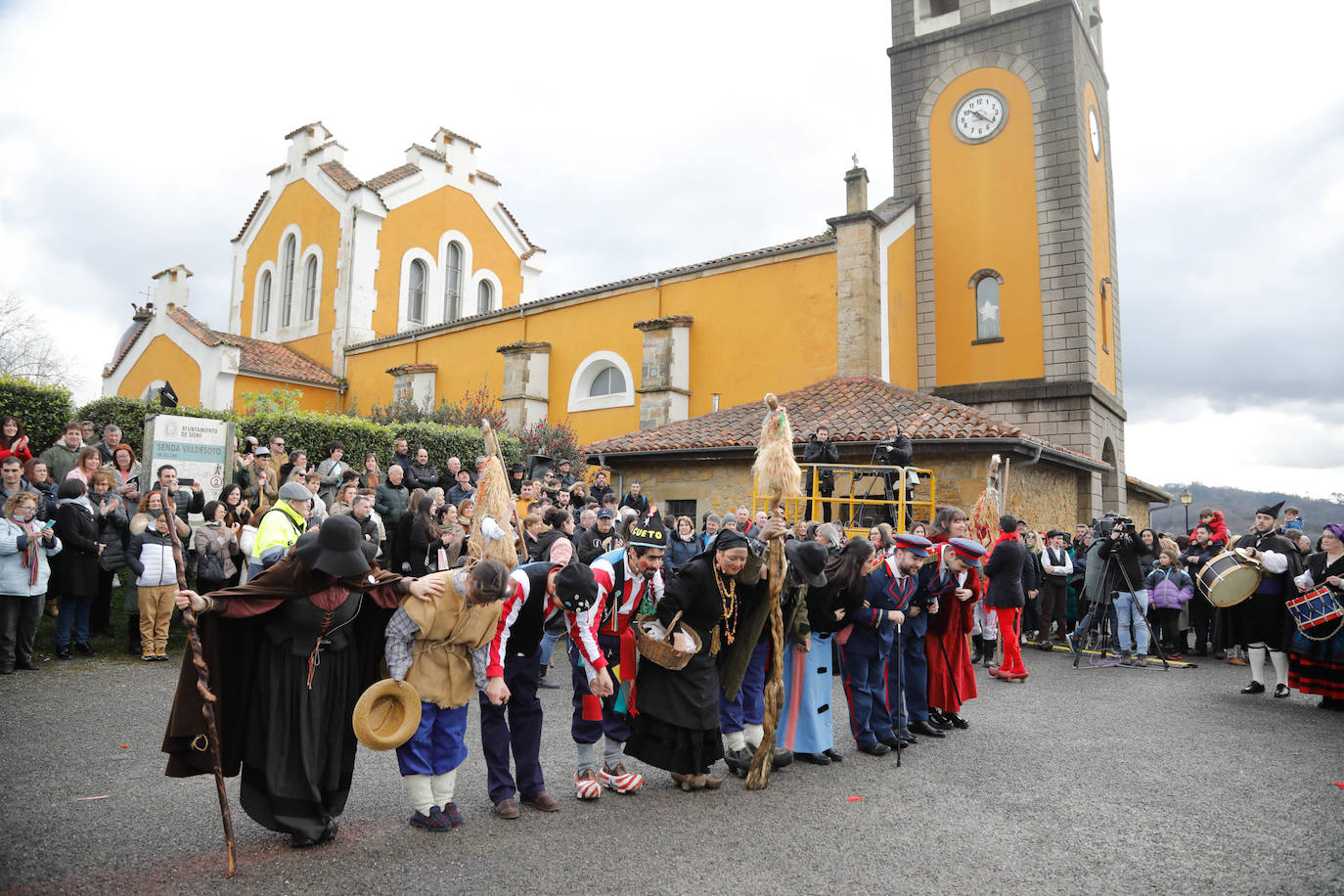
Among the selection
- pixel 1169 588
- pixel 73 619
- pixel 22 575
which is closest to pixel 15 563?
pixel 22 575

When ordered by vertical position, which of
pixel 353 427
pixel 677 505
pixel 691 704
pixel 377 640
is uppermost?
pixel 353 427

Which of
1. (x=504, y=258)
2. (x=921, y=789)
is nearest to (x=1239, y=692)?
(x=921, y=789)

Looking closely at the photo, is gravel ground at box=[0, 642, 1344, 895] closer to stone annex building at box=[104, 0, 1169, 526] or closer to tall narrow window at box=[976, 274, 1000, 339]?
stone annex building at box=[104, 0, 1169, 526]

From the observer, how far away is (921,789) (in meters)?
5.59

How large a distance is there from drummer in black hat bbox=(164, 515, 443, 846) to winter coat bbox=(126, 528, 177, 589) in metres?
5.41

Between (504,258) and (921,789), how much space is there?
98.8 ft

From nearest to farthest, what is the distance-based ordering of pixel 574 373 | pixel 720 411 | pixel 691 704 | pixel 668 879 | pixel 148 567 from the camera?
pixel 668 879, pixel 691 704, pixel 148 567, pixel 720 411, pixel 574 373

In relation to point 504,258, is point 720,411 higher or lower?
lower

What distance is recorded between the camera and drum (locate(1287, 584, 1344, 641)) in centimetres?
807

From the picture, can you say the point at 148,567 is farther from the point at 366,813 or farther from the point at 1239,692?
the point at 1239,692

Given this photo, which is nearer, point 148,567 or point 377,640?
point 377,640

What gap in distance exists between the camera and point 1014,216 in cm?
1889

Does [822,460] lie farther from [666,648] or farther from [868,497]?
[666,648]

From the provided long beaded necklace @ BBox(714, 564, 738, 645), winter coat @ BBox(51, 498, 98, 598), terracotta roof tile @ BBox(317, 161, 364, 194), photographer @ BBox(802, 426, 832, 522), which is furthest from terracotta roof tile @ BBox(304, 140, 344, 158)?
long beaded necklace @ BBox(714, 564, 738, 645)
